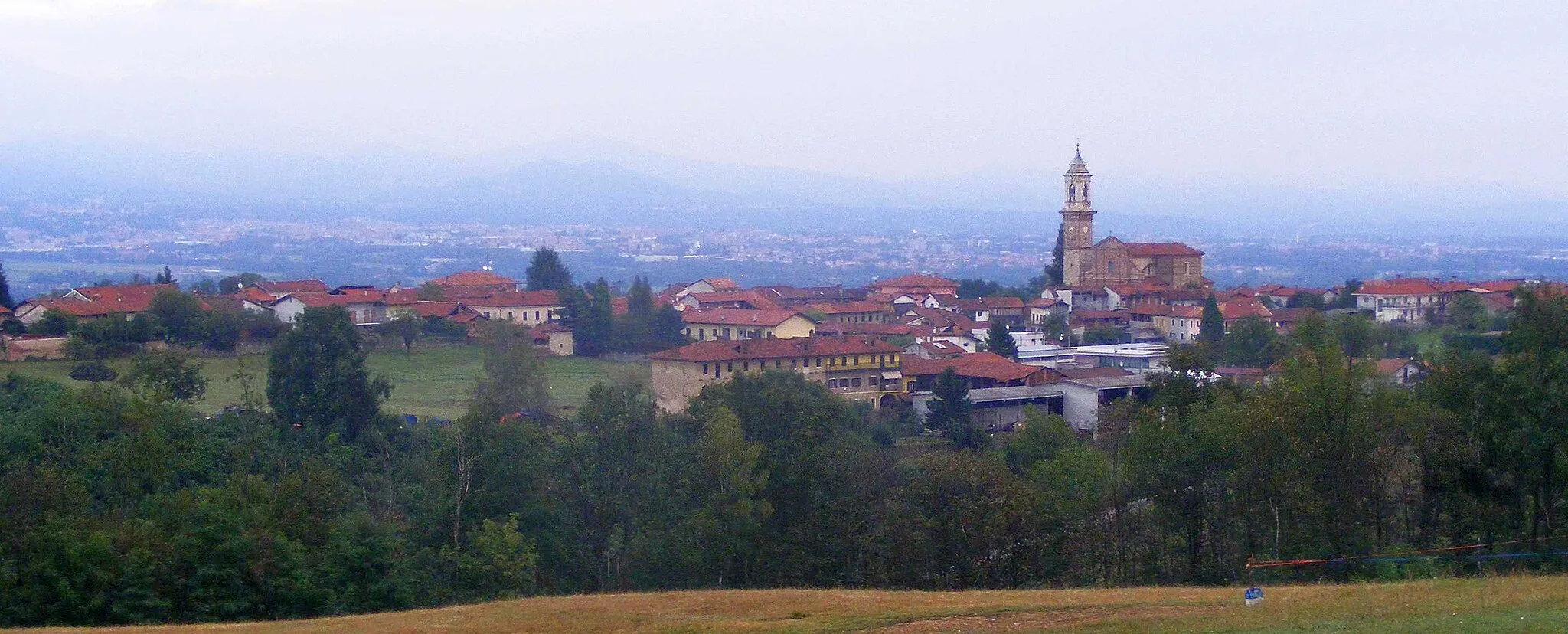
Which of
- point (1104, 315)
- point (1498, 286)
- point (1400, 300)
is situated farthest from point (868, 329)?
point (1498, 286)

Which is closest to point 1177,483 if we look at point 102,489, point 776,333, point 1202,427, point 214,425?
point 1202,427

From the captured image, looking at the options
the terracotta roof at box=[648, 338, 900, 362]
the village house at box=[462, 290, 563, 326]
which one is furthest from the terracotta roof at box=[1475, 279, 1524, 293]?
the village house at box=[462, 290, 563, 326]

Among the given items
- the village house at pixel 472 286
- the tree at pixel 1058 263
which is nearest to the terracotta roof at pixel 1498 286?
the tree at pixel 1058 263

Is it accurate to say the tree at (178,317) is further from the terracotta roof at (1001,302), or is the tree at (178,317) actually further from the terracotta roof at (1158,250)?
the terracotta roof at (1158,250)

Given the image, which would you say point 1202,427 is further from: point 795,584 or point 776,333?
point 776,333

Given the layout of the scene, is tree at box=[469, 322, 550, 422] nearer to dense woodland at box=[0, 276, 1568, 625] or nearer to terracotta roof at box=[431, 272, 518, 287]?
dense woodland at box=[0, 276, 1568, 625]

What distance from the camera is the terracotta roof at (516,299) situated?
57938mm

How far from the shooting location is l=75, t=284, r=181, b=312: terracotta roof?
1848 inches

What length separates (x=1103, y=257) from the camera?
243 ft

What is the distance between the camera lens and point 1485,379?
20000 millimetres

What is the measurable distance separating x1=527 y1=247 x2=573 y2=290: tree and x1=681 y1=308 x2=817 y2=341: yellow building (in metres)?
9.82

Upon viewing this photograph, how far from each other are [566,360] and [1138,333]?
24.1 m

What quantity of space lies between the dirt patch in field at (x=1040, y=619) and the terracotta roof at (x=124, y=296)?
1501 inches

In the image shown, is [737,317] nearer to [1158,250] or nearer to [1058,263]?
[1058,263]
